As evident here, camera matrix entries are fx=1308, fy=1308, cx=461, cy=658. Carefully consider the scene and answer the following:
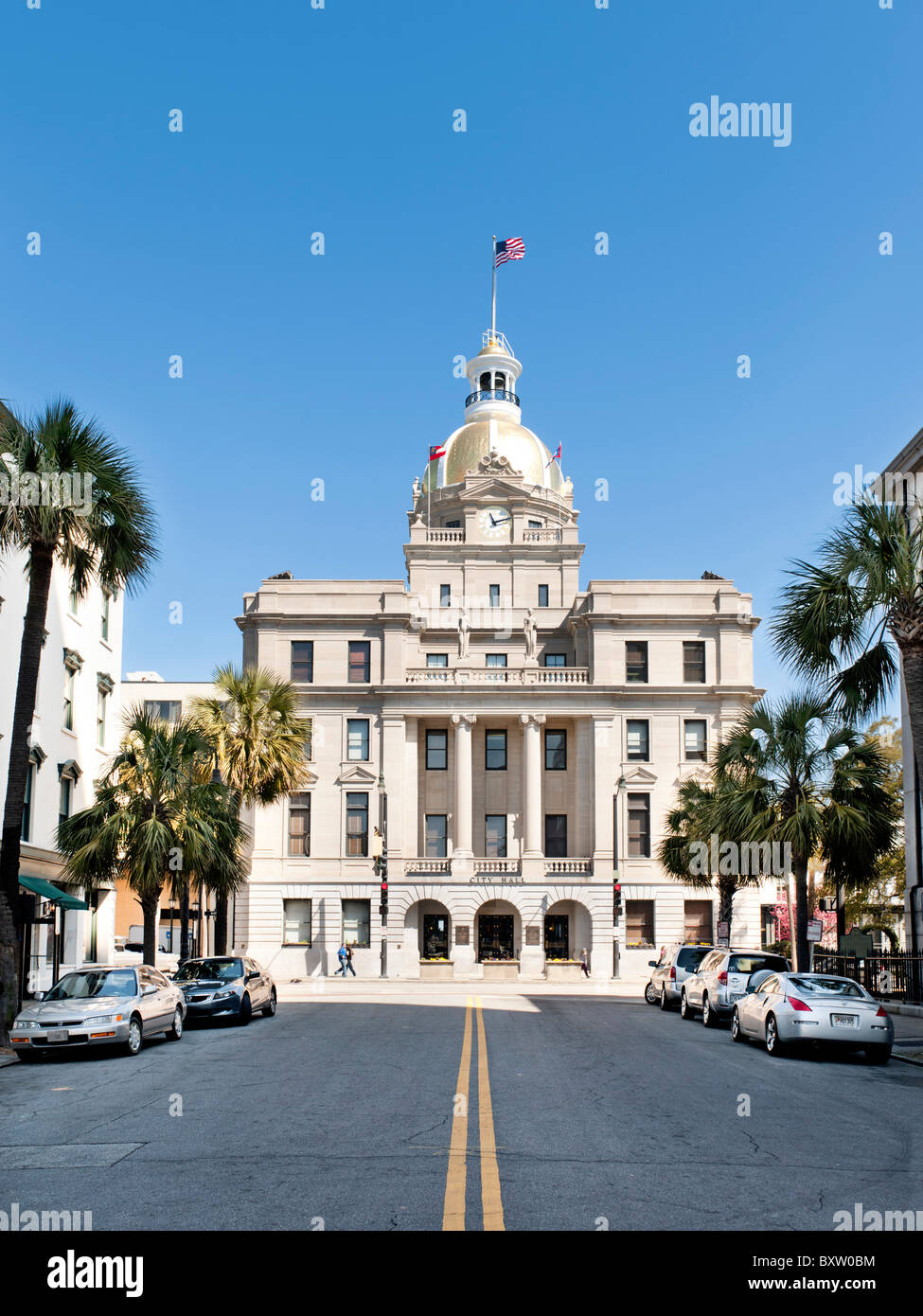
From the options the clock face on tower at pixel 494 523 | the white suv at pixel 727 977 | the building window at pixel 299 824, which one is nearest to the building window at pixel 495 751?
the building window at pixel 299 824

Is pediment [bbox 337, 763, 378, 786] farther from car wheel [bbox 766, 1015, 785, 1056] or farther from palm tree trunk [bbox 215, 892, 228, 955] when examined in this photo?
car wheel [bbox 766, 1015, 785, 1056]

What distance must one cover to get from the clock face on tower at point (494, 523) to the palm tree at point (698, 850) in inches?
956

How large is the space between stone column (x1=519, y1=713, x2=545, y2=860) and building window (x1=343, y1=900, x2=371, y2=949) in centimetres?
761

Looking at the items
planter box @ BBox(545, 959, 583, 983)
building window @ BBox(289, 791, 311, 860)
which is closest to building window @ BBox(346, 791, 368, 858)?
building window @ BBox(289, 791, 311, 860)

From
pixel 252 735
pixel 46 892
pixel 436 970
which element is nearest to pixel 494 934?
pixel 436 970

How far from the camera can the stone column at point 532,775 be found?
5881cm

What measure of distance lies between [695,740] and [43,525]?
42.7 m

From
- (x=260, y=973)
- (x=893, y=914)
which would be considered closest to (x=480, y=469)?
(x=893, y=914)

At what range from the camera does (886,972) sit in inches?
1238

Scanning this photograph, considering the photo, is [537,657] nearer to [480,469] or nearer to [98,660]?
[480,469]

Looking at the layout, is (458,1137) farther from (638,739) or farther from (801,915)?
(638,739)

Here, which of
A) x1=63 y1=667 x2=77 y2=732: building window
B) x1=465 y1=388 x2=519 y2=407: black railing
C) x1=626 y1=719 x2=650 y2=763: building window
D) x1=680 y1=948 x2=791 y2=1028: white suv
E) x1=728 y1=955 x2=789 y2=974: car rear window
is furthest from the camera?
x1=465 y1=388 x2=519 y2=407: black railing

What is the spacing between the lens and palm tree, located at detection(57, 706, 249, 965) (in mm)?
29406
